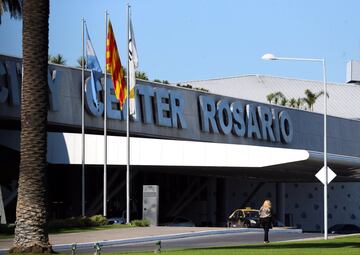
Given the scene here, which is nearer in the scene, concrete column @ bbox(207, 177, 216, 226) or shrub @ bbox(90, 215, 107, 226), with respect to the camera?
shrub @ bbox(90, 215, 107, 226)

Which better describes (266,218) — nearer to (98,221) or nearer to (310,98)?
(98,221)

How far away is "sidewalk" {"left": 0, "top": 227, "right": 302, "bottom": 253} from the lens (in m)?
29.7

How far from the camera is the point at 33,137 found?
21.8 meters

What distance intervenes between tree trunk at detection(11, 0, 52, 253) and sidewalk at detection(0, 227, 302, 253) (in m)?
5.49

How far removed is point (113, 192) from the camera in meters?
54.8

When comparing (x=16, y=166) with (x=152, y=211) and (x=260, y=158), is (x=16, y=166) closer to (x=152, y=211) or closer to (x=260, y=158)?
(x=152, y=211)

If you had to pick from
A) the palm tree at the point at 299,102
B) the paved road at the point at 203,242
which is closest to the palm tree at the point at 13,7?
the paved road at the point at 203,242

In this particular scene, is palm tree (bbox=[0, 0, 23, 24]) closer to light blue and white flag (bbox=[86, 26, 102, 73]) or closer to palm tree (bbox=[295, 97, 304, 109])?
light blue and white flag (bbox=[86, 26, 102, 73])

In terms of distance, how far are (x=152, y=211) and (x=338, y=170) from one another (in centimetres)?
1936

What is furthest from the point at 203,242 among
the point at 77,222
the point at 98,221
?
the point at 98,221

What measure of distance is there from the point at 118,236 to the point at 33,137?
12.9 metres

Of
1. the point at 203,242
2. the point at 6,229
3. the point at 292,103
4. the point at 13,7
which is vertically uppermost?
the point at 292,103

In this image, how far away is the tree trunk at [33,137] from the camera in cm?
2148

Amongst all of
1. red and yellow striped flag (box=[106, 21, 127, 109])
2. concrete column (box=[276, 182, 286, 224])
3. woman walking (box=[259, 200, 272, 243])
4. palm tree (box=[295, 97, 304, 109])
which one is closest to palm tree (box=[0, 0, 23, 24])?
red and yellow striped flag (box=[106, 21, 127, 109])
